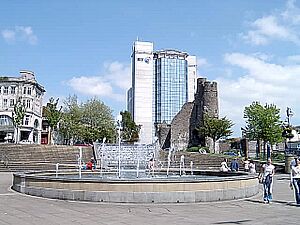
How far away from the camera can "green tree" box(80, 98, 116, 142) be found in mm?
73500

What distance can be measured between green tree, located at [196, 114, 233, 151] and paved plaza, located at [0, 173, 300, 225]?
50.7 meters

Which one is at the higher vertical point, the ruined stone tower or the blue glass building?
the blue glass building

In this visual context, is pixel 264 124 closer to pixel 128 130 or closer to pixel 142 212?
pixel 128 130

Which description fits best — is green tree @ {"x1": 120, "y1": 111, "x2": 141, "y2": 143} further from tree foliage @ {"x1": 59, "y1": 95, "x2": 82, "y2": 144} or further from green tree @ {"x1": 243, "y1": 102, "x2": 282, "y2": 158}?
green tree @ {"x1": 243, "y1": 102, "x2": 282, "y2": 158}

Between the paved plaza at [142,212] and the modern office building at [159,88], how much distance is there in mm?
122492

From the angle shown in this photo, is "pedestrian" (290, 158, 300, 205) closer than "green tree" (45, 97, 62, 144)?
Yes

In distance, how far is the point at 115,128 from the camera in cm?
7750

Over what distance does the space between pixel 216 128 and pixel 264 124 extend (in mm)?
11965

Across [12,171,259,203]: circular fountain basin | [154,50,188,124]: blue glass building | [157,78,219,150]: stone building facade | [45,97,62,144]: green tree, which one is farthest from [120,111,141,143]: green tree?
[12,171,259,203]: circular fountain basin

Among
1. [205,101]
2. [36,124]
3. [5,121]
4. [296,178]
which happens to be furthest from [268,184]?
[36,124]

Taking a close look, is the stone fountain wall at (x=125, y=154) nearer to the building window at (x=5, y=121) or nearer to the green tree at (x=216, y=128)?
the green tree at (x=216, y=128)

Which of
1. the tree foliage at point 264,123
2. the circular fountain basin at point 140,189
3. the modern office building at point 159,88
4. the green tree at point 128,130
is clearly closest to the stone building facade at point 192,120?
the green tree at point 128,130

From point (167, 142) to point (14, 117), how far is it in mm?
31847

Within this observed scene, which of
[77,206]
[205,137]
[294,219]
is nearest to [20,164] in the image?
[77,206]
